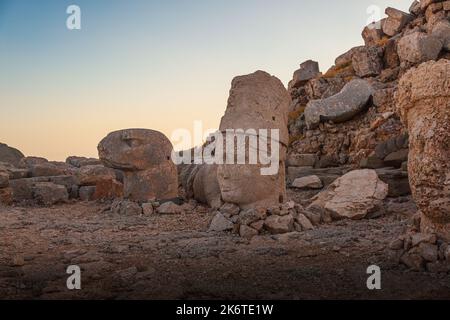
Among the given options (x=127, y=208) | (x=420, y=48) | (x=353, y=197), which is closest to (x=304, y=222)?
(x=353, y=197)

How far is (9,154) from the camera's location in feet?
76.2

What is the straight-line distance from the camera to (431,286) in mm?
3383

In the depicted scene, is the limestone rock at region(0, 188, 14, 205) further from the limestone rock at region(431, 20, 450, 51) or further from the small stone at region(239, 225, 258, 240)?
the limestone rock at region(431, 20, 450, 51)

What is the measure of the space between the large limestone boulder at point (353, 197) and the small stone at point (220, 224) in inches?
63.4

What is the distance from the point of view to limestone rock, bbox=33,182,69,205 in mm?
11180

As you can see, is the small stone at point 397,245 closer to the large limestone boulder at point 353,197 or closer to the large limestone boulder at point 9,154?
the large limestone boulder at point 353,197

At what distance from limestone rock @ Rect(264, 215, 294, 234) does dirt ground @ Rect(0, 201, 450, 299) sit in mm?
309

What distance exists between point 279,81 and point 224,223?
107 inches

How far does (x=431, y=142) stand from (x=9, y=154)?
23861 mm

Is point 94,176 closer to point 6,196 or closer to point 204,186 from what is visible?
point 6,196

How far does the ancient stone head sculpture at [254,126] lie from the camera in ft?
22.1

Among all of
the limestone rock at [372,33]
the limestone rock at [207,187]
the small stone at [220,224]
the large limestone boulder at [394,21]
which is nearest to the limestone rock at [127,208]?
the limestone rock at [207,187]

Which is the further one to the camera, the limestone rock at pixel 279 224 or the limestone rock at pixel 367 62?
the limestone rock at pixel 367 62

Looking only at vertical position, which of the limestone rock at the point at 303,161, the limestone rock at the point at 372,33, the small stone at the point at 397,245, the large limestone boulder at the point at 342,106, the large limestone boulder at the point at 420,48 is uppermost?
the limestone rock at the point at 372,33
